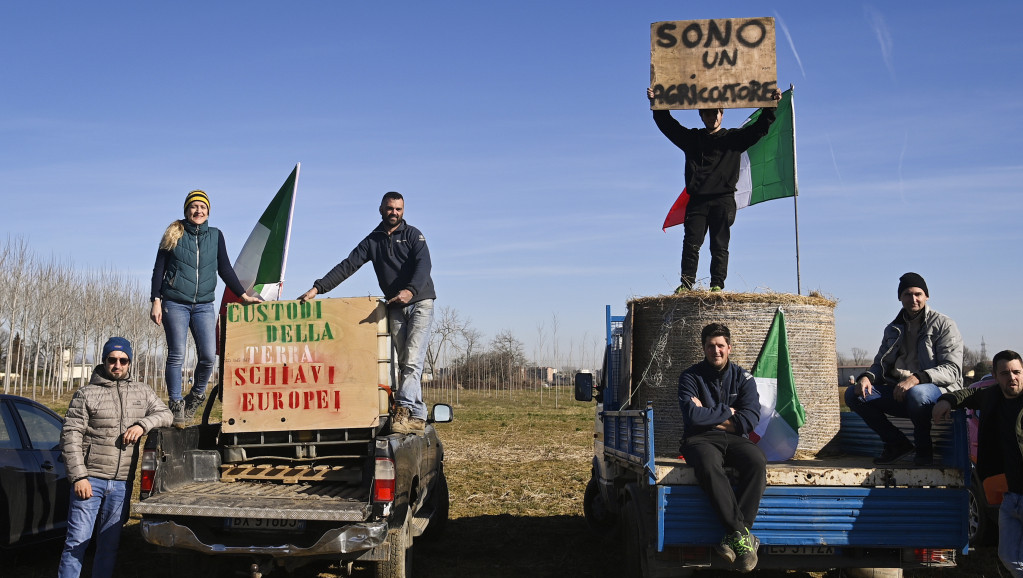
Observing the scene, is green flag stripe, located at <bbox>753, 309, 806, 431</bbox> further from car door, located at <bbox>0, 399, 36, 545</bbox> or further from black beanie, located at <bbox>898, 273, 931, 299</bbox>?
car door, located at <bbox>0, 399, 36, 545</bbox>

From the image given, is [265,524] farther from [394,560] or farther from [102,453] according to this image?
[102,453]

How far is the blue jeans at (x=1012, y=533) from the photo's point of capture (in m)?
4.71

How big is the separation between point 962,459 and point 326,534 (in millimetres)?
3828

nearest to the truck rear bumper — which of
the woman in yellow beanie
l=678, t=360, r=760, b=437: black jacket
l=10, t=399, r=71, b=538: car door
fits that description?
the woman in yellow beanie

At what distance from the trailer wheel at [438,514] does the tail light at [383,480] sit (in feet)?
8.42

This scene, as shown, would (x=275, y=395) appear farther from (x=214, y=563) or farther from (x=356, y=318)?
(x=214, y=563)

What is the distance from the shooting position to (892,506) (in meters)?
4.69

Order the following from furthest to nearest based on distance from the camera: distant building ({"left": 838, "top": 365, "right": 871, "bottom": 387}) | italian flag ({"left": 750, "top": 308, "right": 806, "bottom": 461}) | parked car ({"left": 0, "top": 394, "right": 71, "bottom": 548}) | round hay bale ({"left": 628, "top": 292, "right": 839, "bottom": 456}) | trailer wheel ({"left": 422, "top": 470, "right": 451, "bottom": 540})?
trailer wheel ({"left": 422, "top": 470, "right": 451, "bottom": 540}) → distant building ({"left": 838, "top": 365, "right": 871, "bottom": 387}) → parked car ({"left": 0, "top": 394, "right": 71, "bottom": 548}) → round hay bale ({"left": 628, "top": 292, "right": 839, "bottom": 456}) → italian flag ({"left": 750, "top": 308, "right": 806, "bottom": 461})

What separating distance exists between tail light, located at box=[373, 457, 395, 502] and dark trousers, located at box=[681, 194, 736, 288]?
3.45 m

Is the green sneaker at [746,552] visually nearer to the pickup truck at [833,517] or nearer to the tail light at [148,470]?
the pickup truck at [833,517]

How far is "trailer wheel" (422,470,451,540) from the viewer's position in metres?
7.64

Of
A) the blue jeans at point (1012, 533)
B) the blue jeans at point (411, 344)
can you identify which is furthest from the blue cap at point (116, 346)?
the blue jeans at point (1012, 533)

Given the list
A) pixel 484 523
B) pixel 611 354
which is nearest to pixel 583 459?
pixel 484 523

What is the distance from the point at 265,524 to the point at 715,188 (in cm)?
469
